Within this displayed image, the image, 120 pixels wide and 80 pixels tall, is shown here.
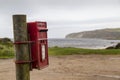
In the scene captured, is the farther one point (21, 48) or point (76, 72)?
point (76, 72)

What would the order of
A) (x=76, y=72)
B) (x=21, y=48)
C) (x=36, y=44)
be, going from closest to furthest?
(x=21, y=48), (x=36, y=44), (x=76, y=72)

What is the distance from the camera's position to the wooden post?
582 cm

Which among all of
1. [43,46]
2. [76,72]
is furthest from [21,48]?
[76,72]

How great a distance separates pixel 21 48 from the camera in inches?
231

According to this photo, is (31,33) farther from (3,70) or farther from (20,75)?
(3,70)

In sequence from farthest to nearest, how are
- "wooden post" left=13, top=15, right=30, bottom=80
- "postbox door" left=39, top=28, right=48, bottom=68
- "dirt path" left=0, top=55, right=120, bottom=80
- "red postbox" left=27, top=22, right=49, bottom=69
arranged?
"dirt path" left=0, top=55, right=120, bottom=80 → "postbox door" left=39, top=28, right=48, bottom=68 → "red postbox" left=27, top=22, right=49, bottom=69 → "wooden post" left=13, top=15, right=30, bottom=80

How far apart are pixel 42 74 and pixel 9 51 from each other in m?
11.1

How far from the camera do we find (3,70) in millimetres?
17141

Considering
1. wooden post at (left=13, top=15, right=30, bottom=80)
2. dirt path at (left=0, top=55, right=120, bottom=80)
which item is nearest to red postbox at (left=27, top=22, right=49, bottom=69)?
wooden post at (left=13, top=15, right=30, bottom=80)

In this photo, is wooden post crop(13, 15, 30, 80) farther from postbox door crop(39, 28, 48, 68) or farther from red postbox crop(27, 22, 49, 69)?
postbox door crop(39, 28, 48, 68)

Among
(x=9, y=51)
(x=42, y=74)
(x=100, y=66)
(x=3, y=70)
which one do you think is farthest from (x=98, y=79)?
(x=9, y=51)

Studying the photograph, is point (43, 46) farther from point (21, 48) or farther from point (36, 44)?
point (21, 48)

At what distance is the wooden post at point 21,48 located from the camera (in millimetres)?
5820

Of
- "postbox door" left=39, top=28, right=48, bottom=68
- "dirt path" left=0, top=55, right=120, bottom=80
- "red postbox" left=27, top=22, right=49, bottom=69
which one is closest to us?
"red postbox" left=27, top=22, right=49, bottom=69
